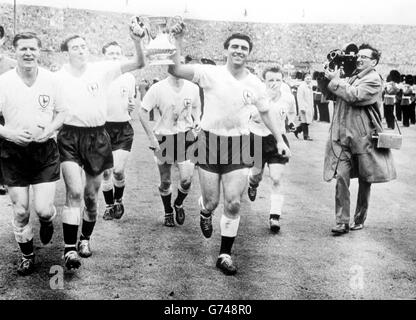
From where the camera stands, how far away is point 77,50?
5.59m

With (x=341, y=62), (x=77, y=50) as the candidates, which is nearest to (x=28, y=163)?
(x=77, y=50)

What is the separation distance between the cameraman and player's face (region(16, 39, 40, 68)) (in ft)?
11.3

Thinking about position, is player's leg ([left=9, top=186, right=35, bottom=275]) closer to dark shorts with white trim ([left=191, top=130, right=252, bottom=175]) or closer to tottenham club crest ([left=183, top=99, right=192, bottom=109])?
dark shorts with white trim ([left=191, top=130, right=252, bottom=175])

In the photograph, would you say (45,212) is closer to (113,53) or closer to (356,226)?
(113,53)

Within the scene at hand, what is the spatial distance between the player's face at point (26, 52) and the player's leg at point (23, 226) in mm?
1120

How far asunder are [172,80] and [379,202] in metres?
4.04

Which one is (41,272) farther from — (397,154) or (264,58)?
(264,58)

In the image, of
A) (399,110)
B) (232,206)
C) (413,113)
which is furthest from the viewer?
(399,110)

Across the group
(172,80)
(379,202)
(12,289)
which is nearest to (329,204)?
(379,202)

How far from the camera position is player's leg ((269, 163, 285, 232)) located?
717 centimetres

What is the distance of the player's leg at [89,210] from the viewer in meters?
5.73

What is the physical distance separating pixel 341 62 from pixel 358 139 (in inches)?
37.6

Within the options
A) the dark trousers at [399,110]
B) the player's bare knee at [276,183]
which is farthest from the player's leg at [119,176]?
the dark trousers at [399,110]

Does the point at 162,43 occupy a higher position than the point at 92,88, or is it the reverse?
the point at 162,43
